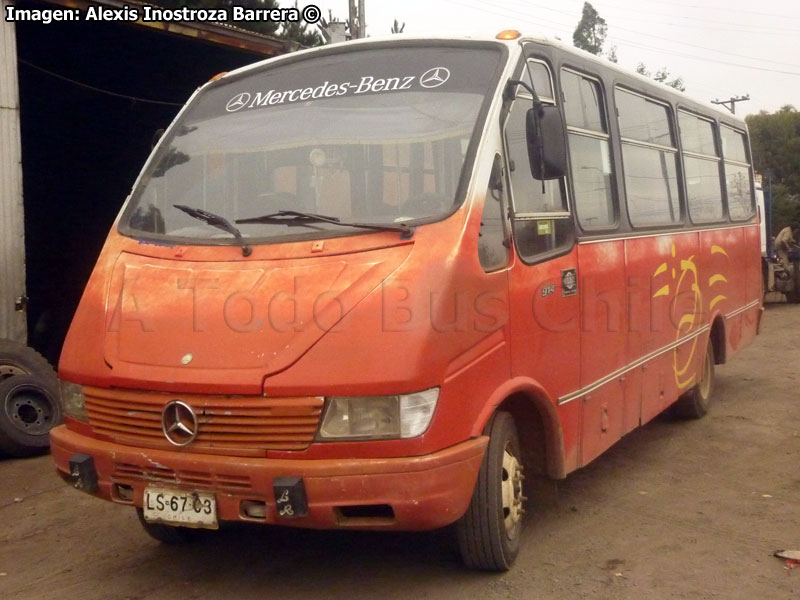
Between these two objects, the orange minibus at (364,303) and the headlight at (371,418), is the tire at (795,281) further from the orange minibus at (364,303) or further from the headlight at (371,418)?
the headlight at (371,418)

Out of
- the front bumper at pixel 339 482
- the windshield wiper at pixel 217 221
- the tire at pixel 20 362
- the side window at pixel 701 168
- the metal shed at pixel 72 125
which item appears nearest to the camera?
the front bumper at pixel 339 482

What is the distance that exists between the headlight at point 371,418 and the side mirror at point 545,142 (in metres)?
1.44

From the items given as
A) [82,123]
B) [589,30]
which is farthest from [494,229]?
[589,30]

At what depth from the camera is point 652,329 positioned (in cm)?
638

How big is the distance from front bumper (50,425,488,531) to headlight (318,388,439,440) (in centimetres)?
11

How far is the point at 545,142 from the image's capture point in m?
4.51

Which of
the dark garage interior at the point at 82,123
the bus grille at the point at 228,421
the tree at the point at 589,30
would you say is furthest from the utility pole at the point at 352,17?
the tree at the point at 589,30

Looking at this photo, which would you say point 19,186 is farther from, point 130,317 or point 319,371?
point 319,371

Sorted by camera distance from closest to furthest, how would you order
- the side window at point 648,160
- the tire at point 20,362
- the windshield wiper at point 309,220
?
the windshield wiper at point 309,220 → the side window at point 648,160 → the tire at point 20,362

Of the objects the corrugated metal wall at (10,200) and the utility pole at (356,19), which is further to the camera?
the utility pole at (356,19)

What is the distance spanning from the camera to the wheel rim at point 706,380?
8156mm

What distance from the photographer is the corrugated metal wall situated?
8211 millimetres

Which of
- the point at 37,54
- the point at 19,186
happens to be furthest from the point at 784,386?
the point at 37,54

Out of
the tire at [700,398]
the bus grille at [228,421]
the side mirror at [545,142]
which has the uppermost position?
the side mirror at [545,142]
